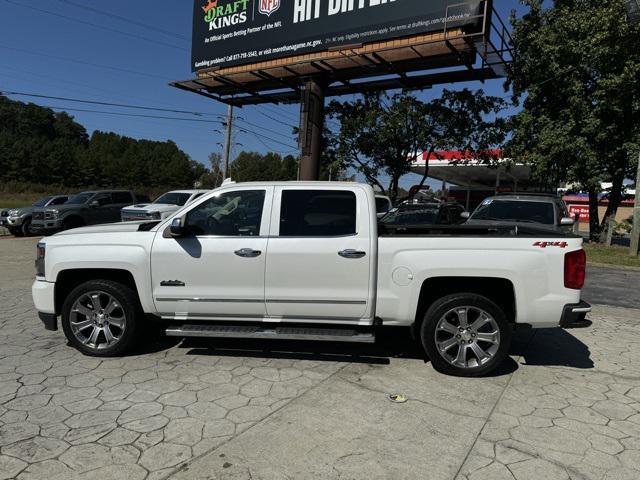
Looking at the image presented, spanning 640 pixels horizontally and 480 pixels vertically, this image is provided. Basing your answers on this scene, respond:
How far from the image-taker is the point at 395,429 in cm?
340

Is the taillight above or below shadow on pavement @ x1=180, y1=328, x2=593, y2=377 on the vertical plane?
above

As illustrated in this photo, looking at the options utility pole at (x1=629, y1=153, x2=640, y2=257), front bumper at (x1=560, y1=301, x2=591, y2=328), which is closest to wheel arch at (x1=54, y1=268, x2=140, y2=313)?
front bumper at (x1=560, y1=301, x2=591, y2=328)

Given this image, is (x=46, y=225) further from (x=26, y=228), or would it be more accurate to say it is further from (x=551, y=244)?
(x=551, y=244)

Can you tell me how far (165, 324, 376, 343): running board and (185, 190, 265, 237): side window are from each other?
0.90 meters

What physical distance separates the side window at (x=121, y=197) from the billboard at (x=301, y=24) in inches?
264

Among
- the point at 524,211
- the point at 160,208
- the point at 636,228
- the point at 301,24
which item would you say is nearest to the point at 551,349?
the point at 524,211

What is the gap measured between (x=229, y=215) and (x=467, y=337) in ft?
8.35

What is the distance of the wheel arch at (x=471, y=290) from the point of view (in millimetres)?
4371

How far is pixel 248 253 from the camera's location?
442cm

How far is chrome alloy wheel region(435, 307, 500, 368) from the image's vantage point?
4289 millimetres

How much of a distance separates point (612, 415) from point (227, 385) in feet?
10.3

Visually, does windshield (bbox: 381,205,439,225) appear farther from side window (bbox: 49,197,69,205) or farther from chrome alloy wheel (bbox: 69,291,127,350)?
side window (bbox: 49,197,69,205)

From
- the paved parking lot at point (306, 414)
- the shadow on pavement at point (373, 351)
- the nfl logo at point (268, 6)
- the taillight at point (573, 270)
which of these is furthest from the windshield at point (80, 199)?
the taillight at point (573, 270)

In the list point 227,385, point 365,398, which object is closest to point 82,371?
point 227,385
